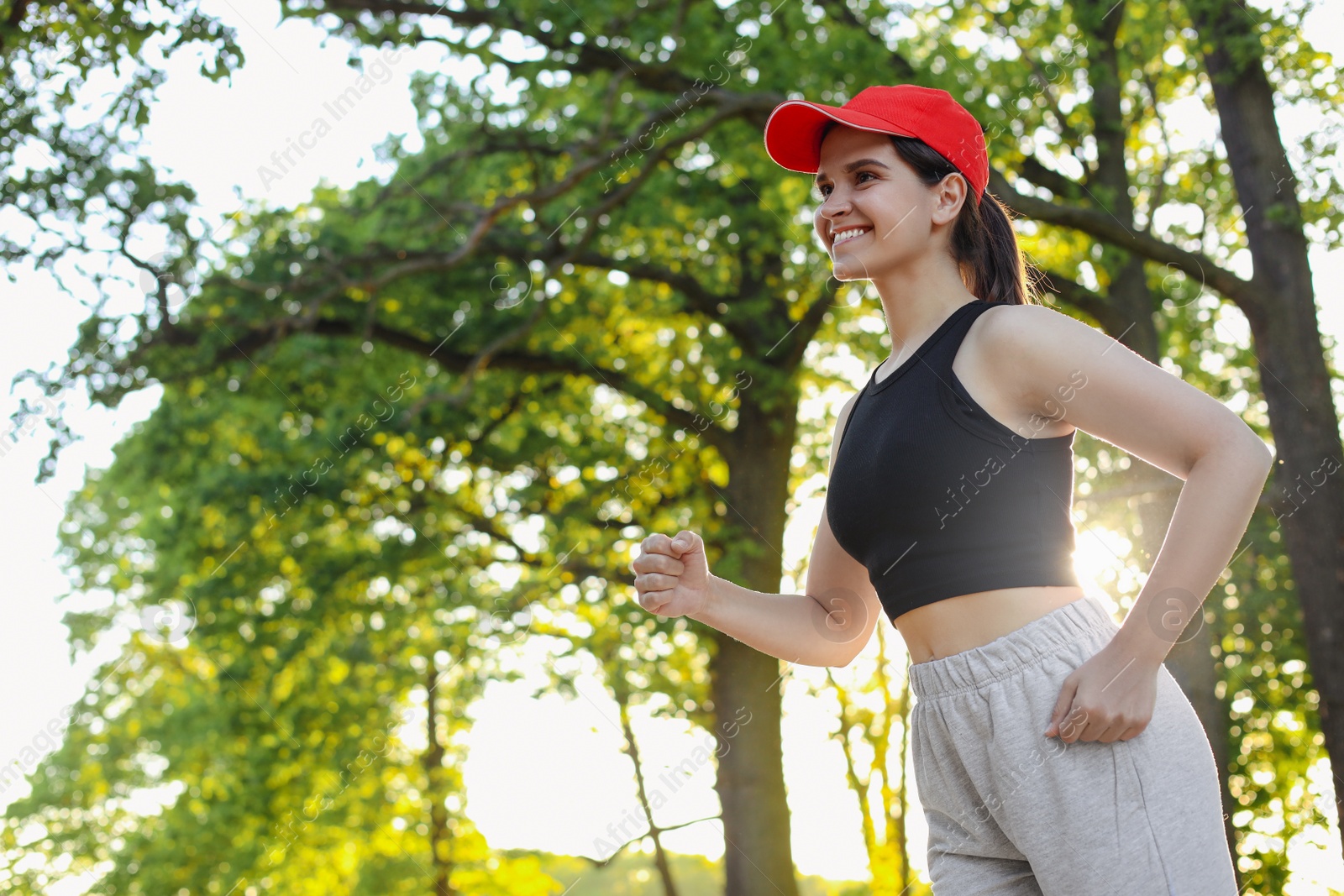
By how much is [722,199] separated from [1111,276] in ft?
12.7

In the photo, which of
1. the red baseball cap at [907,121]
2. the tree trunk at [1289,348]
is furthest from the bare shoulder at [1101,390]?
the tree trunk at [1289,348]

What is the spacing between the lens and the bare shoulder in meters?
1.64

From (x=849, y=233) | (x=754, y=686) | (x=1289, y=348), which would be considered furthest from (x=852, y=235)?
(x=754, y=686)

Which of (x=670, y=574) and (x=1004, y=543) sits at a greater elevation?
(x=670, y=574)

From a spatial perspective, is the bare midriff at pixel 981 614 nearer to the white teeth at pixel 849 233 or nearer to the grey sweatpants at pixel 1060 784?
the grey sweatpants at pixel 1060 784

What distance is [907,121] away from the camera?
200 centimetres

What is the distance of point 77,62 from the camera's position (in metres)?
4.42

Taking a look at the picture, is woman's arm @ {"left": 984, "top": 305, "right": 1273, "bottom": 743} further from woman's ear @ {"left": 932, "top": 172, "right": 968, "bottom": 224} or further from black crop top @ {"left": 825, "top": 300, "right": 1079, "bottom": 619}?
woman's ear @ {"left": 932, "top": 172, "right": 968, "bottom": 224}

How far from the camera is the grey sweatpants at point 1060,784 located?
164cm

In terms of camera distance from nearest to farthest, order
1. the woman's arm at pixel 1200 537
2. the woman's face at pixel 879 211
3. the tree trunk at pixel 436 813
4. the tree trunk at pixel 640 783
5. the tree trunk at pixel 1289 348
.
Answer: the woman's arm at pixel 1200 537 < the woman's face at pixel 879 211 < the tree trunk at pixel 1289 348 < the tree trunk at pixel 640 783 < the tree trunk at pixel 436 813

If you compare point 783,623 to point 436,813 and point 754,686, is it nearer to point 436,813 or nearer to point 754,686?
point 754,686

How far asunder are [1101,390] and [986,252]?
1.63 ft

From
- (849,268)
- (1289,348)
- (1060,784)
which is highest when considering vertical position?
(1289,348)

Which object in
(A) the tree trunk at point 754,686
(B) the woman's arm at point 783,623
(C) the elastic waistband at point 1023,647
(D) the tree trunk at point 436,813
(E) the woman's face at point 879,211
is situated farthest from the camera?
(D) the tree trunk at point 436,813
